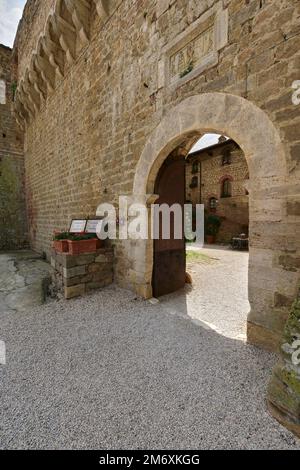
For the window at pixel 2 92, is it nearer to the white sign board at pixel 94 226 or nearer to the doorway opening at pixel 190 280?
the white sign board at pixel 94 226

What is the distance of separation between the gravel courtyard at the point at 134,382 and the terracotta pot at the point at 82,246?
100 cm

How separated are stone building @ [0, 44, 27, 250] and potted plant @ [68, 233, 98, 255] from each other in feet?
27.6

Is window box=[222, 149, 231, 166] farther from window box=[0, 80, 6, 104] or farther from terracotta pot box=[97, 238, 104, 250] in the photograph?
window box=[0, 80, 6, 104]

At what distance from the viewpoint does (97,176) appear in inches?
181

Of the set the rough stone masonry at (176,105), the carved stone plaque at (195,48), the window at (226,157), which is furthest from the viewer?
the window at (226,157)

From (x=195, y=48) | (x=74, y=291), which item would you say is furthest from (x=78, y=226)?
(x=195, y=48)

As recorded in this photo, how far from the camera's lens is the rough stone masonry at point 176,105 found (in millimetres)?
1918

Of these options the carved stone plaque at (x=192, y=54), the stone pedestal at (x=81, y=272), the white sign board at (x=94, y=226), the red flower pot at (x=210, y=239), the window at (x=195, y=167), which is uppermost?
the window at (x=195, y=167)

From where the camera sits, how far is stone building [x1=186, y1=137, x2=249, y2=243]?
41.8 ft

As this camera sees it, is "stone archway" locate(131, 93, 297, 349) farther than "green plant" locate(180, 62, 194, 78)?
No

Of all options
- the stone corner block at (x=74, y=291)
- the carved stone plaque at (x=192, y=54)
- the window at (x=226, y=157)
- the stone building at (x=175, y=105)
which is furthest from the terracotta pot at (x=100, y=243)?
the window at (x=226, y=157)

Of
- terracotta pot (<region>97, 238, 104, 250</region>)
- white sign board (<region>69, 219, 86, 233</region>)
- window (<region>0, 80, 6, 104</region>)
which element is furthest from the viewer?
window (<region>0, 80, 6, 104</region>)

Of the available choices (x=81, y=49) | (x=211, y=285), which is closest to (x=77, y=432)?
(x=211, y=285)

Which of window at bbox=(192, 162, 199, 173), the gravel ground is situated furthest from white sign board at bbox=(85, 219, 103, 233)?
window at bbox=(192, 162, 199, 173)
